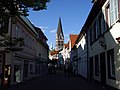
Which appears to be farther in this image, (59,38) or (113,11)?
(59,38)

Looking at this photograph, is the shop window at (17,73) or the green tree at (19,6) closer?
the green tree at (19,6)

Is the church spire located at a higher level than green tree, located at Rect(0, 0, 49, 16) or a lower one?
higher

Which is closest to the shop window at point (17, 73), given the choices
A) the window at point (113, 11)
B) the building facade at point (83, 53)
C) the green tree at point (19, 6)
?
the building facade at point (83, 53)

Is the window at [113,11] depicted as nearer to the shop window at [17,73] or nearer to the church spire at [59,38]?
the shop window at [17,73]

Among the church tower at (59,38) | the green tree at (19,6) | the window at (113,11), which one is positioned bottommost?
the green tree at (19,6)

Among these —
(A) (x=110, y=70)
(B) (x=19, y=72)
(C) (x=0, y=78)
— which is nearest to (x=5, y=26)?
(A) (x=110, y=70)

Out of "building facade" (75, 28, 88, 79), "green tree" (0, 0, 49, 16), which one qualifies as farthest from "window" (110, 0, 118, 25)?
"building facade" (75, 28, 88, 79)

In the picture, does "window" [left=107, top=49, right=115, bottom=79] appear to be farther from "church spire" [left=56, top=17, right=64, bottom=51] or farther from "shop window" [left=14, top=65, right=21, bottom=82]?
"church spire" [left=56, top=17, right=64, bottom=51]

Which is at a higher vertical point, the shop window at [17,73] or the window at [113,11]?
the window at [113,11]

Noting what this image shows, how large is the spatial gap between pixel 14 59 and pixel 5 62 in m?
2.84

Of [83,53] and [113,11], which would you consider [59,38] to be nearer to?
[83,53]

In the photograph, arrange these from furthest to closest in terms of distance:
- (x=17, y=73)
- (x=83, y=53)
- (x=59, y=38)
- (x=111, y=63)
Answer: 1. (x=59, y=38)
2. (x=83, y=53)
3. (x=17, y=73)
4. (x=111, y=63)

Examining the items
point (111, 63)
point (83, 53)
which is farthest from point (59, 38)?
point (111, 63)

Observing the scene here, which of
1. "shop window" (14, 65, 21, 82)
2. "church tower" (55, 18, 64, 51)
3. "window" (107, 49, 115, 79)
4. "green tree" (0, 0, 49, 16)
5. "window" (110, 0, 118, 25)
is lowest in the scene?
"shop window" (14, 65, 21, 82)
